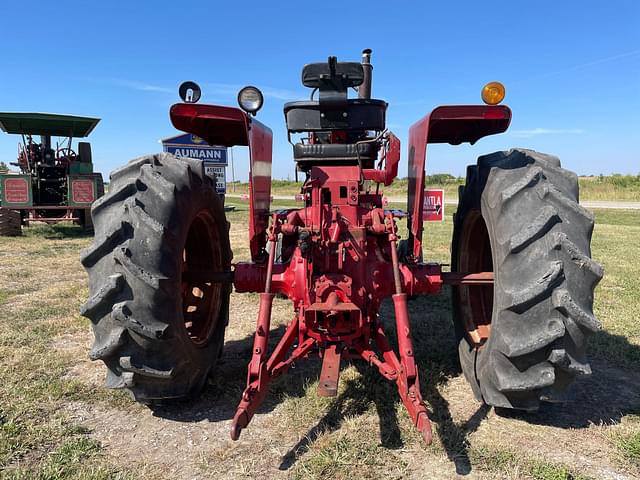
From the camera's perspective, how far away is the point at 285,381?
3.69 meters

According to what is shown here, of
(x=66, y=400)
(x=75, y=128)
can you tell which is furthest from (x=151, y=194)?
(x=75, y=128)

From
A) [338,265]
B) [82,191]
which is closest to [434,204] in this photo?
[338,265]

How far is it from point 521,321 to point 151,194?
231 centimetres

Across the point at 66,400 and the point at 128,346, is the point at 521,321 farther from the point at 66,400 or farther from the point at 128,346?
the point at 66,400

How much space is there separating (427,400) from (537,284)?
124 cm

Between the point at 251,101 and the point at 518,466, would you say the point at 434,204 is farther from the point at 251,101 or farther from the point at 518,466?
the point at 518,466

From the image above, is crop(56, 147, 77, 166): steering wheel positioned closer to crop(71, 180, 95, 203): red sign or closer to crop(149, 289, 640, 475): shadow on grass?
crop(71, 180, 95, 203): red sign

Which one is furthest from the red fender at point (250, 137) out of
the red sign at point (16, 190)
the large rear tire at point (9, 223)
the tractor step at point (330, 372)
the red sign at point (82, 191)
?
the large rear tire at point (9, 223)

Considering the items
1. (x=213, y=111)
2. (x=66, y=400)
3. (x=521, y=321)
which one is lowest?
(x=66, y=400)

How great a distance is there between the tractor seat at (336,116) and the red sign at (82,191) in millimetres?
10610

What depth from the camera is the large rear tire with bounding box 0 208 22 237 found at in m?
12.3

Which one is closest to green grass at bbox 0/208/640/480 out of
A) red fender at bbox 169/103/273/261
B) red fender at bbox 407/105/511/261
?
red fender at bbox 407/105/511/261

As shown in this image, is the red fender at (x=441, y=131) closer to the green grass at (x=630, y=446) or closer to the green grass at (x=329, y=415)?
the green grass at (x=329, y=415)

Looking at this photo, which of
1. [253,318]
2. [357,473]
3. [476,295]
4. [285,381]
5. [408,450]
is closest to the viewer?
[357,473]
